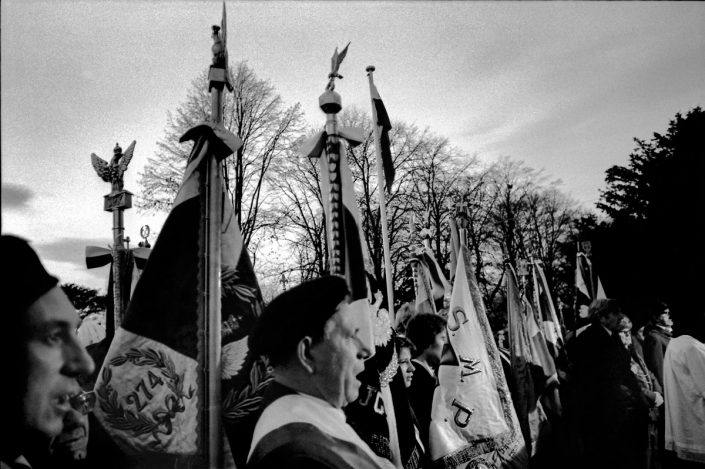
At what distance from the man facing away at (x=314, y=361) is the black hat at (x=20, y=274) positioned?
875 millimetres

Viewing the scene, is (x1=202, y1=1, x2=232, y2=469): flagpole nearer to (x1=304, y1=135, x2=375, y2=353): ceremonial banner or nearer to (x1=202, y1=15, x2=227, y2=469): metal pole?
(x1=202, y1=15, x2=227, y2=469): metal pole

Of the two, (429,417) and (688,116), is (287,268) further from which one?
(688,116)

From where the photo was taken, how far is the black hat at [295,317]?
211 cm

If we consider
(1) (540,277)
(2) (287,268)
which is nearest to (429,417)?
(1) (540,277)

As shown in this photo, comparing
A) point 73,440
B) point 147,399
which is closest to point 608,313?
point 147,399

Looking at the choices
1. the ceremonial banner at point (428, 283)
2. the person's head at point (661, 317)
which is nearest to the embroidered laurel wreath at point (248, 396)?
the ceremonial banner at point (428, 283)

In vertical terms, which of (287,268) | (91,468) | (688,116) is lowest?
(91,468)

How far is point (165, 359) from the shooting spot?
2.51 m

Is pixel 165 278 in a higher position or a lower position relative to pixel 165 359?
higher

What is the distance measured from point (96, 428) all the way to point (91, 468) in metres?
0.16

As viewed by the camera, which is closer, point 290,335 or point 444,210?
point 290,335

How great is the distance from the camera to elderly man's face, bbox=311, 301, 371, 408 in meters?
2.11

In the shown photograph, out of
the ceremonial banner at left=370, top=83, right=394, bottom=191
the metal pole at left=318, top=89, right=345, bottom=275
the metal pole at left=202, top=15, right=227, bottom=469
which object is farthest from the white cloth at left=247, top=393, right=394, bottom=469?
the ceremonial banner at left=370, top=83, right=394, bottom=191

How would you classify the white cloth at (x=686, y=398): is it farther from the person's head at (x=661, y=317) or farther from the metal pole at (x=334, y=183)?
the metal pole at (x=334, y=183)
